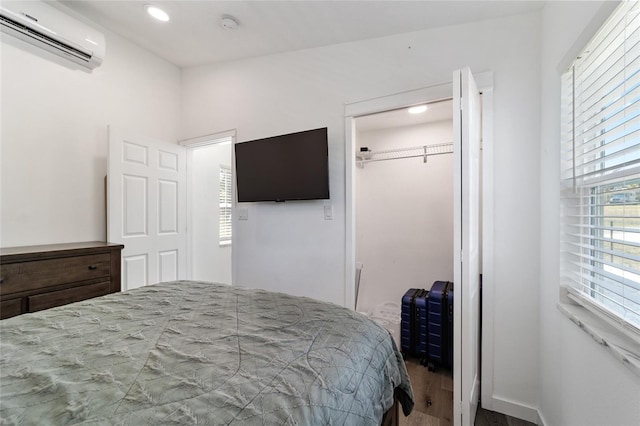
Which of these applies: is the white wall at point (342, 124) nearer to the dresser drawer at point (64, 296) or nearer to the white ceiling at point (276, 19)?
the white ceiling at point (276, 19)

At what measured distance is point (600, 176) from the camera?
1231 millimetres

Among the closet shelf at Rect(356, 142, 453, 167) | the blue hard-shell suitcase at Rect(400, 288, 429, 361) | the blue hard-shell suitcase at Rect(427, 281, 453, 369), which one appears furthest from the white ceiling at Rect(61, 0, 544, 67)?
the blue hard-shell suitcase at Rect(400, 288, 429, 361)

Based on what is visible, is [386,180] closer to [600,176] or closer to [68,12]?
[600,176]

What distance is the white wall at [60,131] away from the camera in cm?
197

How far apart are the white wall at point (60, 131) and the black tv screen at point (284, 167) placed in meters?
1.13

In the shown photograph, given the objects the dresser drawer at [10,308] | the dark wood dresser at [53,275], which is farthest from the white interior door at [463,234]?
the dresser drawer at [10,308]

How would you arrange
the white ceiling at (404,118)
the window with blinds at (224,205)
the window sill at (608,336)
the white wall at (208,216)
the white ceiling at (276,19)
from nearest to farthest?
the window sill at (608,336)
the white ceiling at (276,19)
the white ceiling at (404,118)
the white wall at (208,216)
the window with blinds at (224,205)

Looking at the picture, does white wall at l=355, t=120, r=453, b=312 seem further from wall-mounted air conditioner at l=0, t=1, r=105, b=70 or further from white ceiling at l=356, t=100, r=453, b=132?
wall-mounted air conditioner at l=0, t=1, r=105, b=70

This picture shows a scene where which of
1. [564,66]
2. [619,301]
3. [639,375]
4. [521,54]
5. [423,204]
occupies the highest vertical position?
[521,54]

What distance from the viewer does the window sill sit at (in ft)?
3.06

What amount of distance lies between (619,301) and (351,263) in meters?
1.57

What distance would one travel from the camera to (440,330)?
246 centimetres

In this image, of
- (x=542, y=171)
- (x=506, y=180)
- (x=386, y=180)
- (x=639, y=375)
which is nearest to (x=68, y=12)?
(x=386, y=180)

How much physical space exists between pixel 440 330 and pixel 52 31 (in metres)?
3.65
